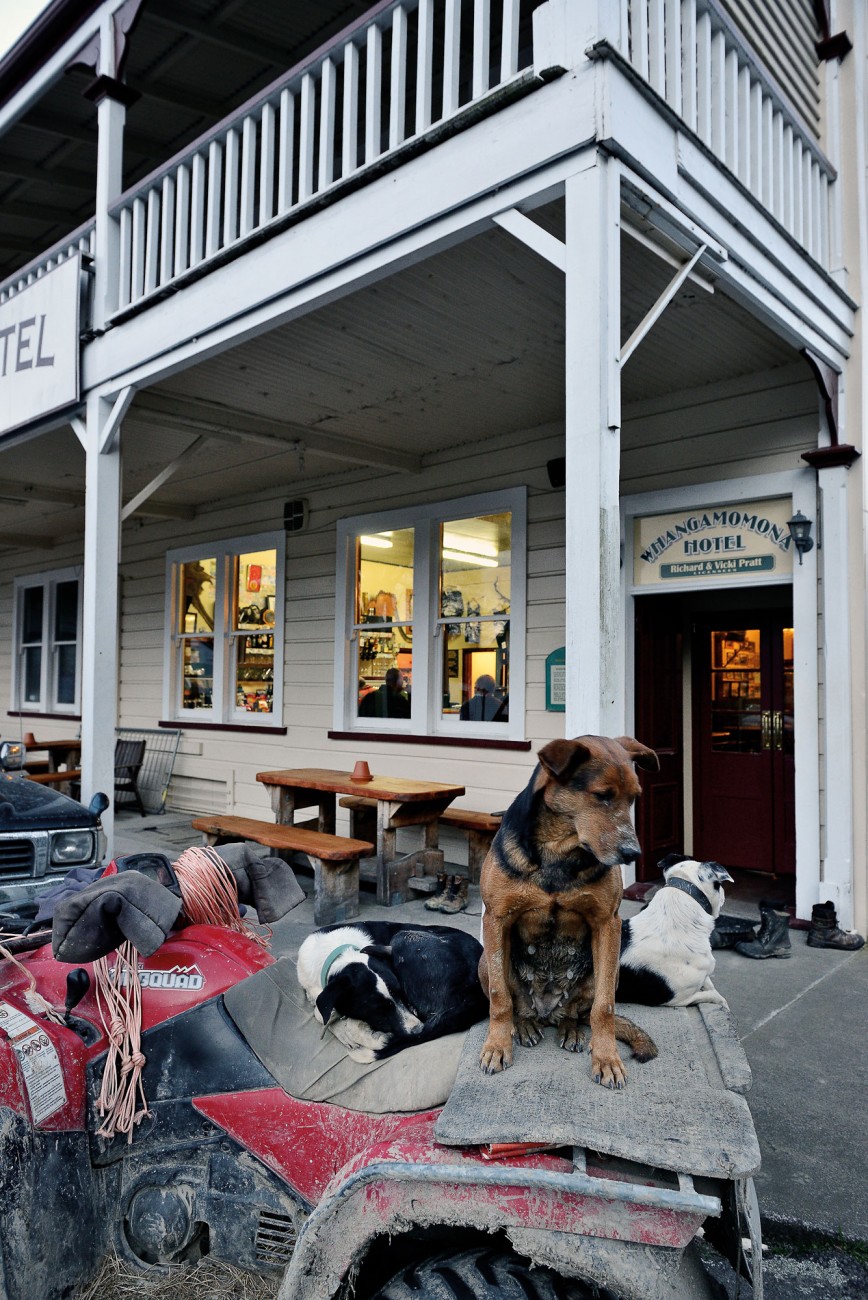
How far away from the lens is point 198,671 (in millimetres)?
10281

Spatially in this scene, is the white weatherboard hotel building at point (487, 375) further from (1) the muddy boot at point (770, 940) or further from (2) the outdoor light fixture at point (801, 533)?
(1) the muddy boot at point (770, 940)

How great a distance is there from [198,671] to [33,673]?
4828 mm

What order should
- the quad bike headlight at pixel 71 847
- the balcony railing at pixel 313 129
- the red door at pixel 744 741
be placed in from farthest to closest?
the red door at pixel 744 741 < the quad bike headlight at pixel 71 847 < the balcony railing at pixel 313 129

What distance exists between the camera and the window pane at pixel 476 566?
7.14m

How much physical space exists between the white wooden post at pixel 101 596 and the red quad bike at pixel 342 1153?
13.1 ft

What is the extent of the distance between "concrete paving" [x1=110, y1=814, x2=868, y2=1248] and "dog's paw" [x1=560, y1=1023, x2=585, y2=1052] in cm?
137

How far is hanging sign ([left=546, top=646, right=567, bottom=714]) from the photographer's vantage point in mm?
6445

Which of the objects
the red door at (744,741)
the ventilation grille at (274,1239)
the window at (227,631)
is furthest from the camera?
the window at (227,631)


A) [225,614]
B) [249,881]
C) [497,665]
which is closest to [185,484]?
[225,614]

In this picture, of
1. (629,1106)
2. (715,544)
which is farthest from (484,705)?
(629,1106)

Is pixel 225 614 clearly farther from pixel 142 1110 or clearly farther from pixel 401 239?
pixel 142 1110

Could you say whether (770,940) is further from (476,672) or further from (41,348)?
(41,348)

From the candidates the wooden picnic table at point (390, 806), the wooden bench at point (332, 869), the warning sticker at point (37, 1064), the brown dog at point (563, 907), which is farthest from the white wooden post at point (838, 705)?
the warning sticker at point (37, 1064)

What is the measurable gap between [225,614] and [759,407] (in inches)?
244
